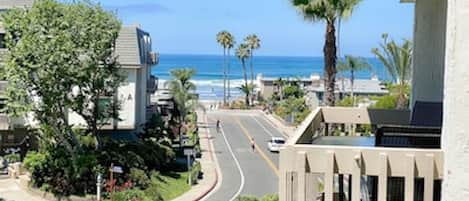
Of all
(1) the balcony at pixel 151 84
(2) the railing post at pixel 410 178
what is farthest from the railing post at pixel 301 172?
(1) the balcony at pixel 151 84

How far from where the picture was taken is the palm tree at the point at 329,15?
30344 mm

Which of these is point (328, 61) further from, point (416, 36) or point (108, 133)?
point (108, 133)

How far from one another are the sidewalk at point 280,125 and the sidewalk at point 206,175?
7.88m

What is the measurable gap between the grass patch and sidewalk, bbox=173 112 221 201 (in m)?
0.49

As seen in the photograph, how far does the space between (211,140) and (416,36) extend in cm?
4792

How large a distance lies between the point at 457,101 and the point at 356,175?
1763 millimetres

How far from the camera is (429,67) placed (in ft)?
47.9

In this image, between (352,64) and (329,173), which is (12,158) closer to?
(329,173)

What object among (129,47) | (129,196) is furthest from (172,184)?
(129,47)

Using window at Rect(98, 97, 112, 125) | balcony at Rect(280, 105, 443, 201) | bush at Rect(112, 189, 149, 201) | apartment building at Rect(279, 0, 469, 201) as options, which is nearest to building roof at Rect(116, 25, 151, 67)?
window at Rect(98, 97, 112, 125)

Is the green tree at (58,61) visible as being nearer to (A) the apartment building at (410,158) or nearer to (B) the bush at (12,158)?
(B) the bush at (12,158)

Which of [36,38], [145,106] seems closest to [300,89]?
[145,106]

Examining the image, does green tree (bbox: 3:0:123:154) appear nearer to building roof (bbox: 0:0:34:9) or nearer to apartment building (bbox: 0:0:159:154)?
apartment building (bbox: 0:0:159:154)

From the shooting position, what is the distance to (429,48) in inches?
562
